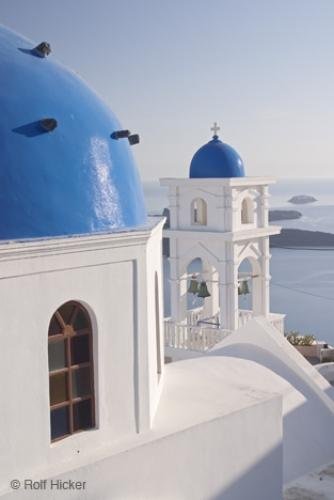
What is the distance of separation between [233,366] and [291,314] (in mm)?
20983

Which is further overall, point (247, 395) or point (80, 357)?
point (247, 395)

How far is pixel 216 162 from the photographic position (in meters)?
12.2

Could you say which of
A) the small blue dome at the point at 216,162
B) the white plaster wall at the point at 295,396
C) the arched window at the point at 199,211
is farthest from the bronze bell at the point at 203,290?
the white plaster wall at the point at 295,396

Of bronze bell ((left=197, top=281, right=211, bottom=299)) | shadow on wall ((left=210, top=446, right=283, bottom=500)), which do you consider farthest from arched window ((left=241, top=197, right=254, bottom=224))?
shadow on wall ((left=210, top=446, right=283, bottom=500))

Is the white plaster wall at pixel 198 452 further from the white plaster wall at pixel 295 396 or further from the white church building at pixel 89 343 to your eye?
the white plaster wall at pixel 295 396

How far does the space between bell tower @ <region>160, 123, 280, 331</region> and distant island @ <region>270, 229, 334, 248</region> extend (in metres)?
47.0

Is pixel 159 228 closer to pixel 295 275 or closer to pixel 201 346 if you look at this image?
pixel 201 346

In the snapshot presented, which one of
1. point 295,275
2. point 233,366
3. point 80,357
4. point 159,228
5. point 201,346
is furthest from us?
point 295,275

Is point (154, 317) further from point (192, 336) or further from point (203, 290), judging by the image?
point (203, 290)

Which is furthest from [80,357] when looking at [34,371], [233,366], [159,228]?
[233,366]

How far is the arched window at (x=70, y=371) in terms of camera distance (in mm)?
5551

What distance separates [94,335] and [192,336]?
6.72m

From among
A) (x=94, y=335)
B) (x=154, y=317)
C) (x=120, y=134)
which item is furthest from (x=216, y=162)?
(x=94, y=335)

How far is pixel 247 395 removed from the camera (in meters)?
7.35
